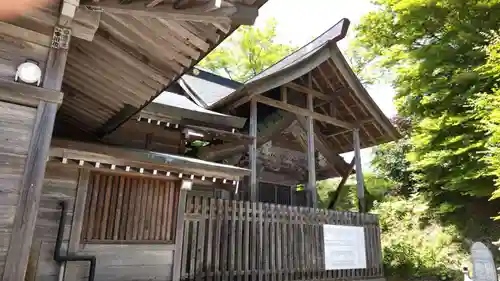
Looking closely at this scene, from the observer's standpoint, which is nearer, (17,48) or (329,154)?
(17,48)

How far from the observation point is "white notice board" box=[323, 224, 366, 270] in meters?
7.96

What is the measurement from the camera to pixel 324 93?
34.1 feet

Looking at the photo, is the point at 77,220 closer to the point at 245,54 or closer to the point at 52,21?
the point at 52,21

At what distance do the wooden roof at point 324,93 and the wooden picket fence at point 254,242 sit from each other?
9.12 feet

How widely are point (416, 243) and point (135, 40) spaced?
11792 mm

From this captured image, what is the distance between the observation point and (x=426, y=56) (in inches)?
461

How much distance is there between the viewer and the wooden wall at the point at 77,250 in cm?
452

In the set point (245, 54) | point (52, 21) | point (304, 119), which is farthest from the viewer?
point (245, 54)

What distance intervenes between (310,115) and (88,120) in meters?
5.67

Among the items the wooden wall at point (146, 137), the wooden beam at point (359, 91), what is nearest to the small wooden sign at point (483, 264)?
the wooden beam at point (359, 91)

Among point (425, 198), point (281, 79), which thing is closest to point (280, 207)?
point (281, 79)

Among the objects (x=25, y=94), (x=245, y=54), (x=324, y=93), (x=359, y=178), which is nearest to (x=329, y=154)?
(x=359, y=178)

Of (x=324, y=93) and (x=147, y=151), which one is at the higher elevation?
(x=324, y=93)

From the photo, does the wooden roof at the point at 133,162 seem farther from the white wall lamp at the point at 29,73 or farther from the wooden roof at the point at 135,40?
the white wall lamp at the point at 29,73
